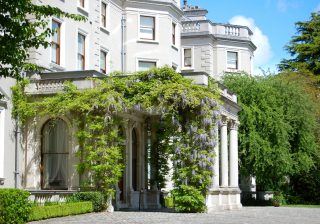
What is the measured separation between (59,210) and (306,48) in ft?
110

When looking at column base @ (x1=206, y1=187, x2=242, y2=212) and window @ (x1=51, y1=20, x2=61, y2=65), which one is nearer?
column base @ (x1=206, y1=187, x2=242, y2=212)

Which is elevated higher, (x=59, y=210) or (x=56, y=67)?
(x=56, y=67)

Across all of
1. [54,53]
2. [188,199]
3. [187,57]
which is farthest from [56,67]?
[187,57]

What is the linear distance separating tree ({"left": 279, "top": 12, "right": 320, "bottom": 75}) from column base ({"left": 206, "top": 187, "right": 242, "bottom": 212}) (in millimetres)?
21065

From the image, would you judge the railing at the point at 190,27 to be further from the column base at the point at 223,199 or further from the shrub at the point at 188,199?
the shrub at the point at 188,199

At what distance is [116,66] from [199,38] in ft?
37.7

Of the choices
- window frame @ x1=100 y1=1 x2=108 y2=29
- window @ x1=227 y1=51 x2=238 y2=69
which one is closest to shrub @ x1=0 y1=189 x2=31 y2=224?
window frame @ x1=100 y1=1 x2=108 y2=29

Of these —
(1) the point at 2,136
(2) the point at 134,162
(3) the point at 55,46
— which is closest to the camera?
(1) the point at 2,136

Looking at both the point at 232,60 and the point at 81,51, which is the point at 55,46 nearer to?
the point at 81,51

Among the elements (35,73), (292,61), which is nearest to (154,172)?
(35,73)

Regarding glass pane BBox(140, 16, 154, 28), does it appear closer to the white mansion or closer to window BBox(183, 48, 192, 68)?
the white mansion

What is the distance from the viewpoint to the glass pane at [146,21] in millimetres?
37094

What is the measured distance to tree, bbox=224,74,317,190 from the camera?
35781 mm

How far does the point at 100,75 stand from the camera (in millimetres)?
27047
